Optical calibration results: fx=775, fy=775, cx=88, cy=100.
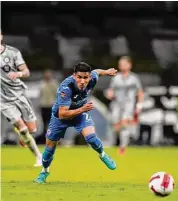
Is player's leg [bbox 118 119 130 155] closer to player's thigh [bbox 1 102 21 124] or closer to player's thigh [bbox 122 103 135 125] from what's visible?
player's thigh [bbox 122 103 135 125]

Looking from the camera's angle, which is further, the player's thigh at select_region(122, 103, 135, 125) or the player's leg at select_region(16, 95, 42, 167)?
the player's thigh at select_region(122, 103, 135, 125)

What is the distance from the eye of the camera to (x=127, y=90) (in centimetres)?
A: 1834

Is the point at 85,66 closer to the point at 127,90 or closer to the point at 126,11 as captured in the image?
the point at 127,90

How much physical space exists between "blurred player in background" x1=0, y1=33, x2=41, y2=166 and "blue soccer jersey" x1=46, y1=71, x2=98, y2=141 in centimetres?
260

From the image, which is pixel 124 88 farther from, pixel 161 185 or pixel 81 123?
pixel 161 185

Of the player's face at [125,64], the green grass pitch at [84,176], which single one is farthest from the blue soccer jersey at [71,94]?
the player's face at [125,64]

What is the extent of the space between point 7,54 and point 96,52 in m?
9.44

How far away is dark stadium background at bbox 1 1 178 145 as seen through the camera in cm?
2228

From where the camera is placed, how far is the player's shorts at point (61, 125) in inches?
416

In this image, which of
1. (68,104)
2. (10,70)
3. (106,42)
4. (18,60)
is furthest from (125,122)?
(68,104)

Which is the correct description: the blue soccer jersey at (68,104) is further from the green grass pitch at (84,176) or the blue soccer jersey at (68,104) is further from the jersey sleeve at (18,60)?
the jersey sleeve at (18,60)

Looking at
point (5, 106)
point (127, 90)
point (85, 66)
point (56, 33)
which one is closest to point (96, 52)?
point (56, 33)

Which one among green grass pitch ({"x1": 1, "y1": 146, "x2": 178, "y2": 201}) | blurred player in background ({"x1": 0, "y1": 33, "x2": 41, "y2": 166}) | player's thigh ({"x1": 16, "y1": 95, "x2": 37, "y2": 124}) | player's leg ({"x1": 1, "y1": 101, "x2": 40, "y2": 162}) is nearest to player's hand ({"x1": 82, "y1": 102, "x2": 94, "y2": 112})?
green grass pitch ({"x1": 1, "y1": 146, "x2": 178, "y2": 201})

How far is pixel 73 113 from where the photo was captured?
10.1 m
